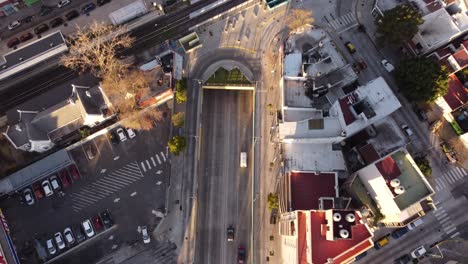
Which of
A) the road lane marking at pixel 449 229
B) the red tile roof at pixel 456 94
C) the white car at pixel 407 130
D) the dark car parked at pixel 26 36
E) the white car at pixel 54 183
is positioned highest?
the dark car parked at pixel 26 36

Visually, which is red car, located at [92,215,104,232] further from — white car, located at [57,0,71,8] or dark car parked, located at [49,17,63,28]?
white car, located at [57,0,71,8]

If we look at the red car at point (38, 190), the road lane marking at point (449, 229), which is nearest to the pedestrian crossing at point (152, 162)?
the red car at point (38, 190)

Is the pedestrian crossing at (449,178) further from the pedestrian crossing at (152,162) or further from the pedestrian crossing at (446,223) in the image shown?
→ the pedestrian crossing at (152,162)

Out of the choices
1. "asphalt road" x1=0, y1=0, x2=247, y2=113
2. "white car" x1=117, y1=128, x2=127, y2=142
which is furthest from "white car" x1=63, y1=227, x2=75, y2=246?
"asphalt road" x1=0, y1=0, x2=247, y2=113

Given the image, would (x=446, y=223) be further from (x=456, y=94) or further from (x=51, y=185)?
(x=51, y=185)

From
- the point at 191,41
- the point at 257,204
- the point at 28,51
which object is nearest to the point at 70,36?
the point at 28,51

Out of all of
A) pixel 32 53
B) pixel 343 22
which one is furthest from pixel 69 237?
pixel 343 22
